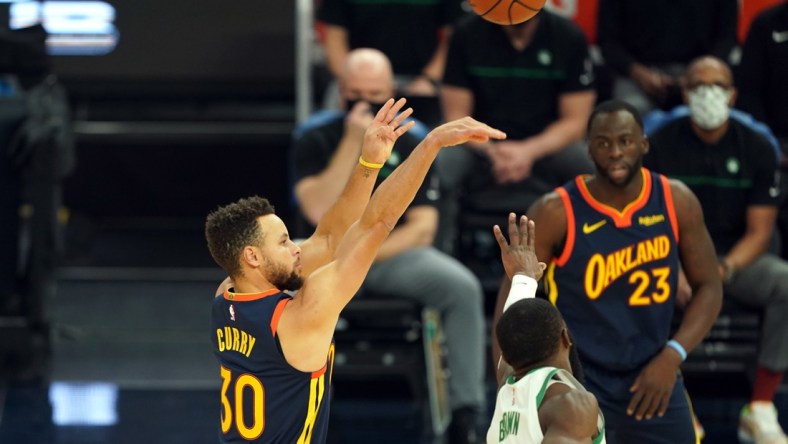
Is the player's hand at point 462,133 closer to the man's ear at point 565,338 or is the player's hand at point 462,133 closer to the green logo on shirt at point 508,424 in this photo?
the man's ear at point 565,338

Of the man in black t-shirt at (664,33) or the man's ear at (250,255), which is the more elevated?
the man in black t-shirt at (664,33)

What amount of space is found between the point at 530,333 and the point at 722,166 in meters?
3.37

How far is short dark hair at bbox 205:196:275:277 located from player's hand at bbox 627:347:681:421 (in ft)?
5.68

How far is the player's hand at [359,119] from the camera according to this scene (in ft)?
22.2

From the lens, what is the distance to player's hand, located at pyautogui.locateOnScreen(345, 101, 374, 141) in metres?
6.78

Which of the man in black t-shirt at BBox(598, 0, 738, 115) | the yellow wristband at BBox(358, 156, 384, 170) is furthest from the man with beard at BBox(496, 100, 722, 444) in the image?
the man in black t-shirt at BBox(598, 0, 738, 115)

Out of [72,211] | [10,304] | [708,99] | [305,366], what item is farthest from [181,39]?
[305,366]

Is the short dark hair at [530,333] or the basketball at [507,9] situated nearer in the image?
the short dark hair at [530,333]

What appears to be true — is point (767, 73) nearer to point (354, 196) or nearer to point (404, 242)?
point (404, 242)

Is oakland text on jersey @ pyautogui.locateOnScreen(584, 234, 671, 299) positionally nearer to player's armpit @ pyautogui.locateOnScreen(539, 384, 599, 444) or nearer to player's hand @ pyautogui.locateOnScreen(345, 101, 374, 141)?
player's armpit @ pyautogui.locateOnScreen(539, 384, 599, 444)

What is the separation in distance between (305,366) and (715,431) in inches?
138

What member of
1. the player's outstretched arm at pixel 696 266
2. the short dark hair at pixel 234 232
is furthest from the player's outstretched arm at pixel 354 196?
the player's outstretched arm at pixel 696 266

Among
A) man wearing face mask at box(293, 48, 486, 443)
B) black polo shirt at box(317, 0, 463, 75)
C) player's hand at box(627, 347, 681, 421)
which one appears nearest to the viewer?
player's hand at box(627, 347, 681, 421)

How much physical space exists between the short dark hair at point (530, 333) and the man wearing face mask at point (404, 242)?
278cm
